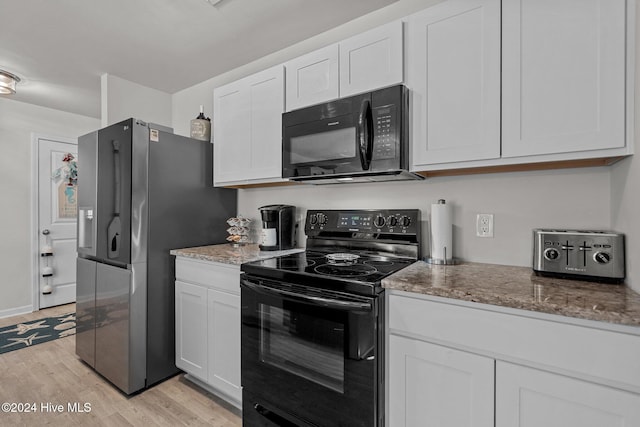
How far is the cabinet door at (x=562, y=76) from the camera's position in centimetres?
110

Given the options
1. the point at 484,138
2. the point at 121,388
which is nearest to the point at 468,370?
the point at 484,138

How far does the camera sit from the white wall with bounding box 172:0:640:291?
4.00ft

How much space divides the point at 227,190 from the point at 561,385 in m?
2.42

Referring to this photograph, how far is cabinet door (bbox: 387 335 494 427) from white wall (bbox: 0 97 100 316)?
4.52 metres

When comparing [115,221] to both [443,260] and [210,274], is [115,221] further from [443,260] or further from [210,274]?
[443,260]

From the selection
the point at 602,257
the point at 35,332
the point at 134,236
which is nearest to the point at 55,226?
the point at 35,332

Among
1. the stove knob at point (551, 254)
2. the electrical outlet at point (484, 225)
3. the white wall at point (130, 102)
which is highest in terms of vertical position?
the white wall at point (130, 102)

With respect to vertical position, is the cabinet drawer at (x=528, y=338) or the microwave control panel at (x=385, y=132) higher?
the microwave control panel at (x=385, y=132)

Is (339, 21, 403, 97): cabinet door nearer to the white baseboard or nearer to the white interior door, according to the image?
the white interior door

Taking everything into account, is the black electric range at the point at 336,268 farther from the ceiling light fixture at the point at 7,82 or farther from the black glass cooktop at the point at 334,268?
the ceiling light fixture at the point at 7,82

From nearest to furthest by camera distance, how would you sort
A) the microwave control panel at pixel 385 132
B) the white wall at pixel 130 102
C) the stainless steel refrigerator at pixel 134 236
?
1. the microwave control panel at pixel 385 132
2. the stainless steel refrigerator at pixel 134 236
3. the white wall at pixel 130 102

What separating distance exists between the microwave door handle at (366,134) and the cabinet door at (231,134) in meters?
0.92

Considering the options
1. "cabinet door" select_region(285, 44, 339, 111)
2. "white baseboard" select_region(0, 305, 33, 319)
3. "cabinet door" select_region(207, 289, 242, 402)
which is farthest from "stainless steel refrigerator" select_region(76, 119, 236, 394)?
"white baseboard" select_region(0, 305, 33, 319)

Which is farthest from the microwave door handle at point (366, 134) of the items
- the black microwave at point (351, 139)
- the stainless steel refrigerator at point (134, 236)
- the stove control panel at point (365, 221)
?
the stainless steel refrigerator at point (134, 236)
